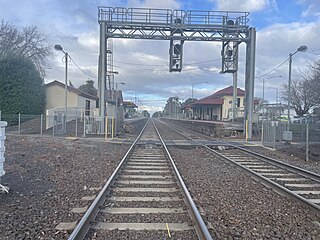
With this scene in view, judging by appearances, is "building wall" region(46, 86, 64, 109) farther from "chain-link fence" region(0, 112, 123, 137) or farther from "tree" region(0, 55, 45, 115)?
"chain-link fence" region(0, 112, 123, 137)

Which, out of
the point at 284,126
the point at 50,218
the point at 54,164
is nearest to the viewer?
the point at 50,218

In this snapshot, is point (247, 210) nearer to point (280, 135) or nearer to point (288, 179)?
point (288, 179)

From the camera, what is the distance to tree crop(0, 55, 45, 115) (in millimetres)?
34312

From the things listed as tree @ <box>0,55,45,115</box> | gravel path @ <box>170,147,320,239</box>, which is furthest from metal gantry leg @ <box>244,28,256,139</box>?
tree @ <box>0,55,45,115</box>

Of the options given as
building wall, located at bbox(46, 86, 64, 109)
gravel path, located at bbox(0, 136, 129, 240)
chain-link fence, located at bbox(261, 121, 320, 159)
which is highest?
building wall, located at bbox(46, 86, 64, 109)

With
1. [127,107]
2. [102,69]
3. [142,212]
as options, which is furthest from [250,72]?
[127,107]

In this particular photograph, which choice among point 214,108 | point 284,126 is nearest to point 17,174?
point 284,126

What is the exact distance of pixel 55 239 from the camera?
4.75m

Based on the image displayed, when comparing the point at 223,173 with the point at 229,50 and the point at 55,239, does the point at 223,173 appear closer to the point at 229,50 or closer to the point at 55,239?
the point at 55,239

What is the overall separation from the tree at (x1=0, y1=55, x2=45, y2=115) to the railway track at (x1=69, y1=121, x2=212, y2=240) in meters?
28.8

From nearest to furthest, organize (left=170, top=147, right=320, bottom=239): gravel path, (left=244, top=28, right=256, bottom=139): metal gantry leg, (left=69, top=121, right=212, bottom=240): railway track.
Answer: (left=69, top=121, right=212, bottom=240): railway track → (left=170, top=147, right=320, bottom=239): gravel path → (left=244, top=28, right=256, bottom=139): metal gantry leg

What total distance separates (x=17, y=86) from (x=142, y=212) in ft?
108

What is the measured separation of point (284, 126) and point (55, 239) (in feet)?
63.2

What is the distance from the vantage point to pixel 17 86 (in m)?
34.8
